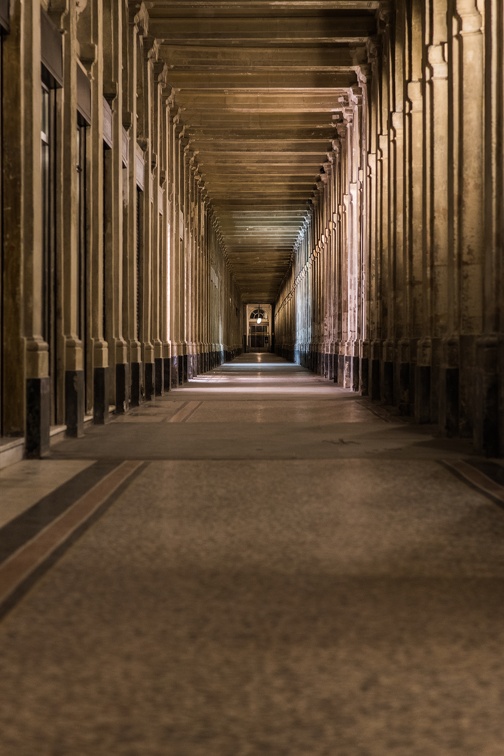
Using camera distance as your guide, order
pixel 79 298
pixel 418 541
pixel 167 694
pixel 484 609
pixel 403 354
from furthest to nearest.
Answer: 1. pixel 403 354
2. pixel 79 298
3. pixel 418 541
4. pixel 484 609
5. pixel 167 694

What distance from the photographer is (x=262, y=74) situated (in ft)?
75.3

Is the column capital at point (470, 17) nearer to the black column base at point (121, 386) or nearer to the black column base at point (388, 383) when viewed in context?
the black column base at point (121, 386)

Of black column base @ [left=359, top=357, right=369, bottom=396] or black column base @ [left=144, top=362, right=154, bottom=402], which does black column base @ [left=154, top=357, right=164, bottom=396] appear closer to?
black column base @ [left=144, top=362, right=154, bottom=402]

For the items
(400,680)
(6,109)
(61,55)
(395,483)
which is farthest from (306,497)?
(61,55)

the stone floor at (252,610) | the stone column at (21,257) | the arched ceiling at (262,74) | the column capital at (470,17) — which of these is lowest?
the stone floor at (252,610)

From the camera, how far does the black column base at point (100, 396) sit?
41.8 ft

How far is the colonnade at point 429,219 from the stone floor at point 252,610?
97.5 inches

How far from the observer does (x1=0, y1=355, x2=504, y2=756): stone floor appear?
272 centimetres

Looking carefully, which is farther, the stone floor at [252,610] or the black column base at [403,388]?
the black column base at [403,388]

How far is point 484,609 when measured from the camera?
3.93 m

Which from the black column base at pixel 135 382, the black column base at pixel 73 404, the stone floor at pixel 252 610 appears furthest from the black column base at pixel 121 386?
the stone floor at pixel 252 610

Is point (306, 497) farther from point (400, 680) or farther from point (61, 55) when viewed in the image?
point (61, 55)

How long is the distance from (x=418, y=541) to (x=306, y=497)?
1.53 m

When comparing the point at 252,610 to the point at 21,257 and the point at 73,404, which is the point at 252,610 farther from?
the point at 73,404
